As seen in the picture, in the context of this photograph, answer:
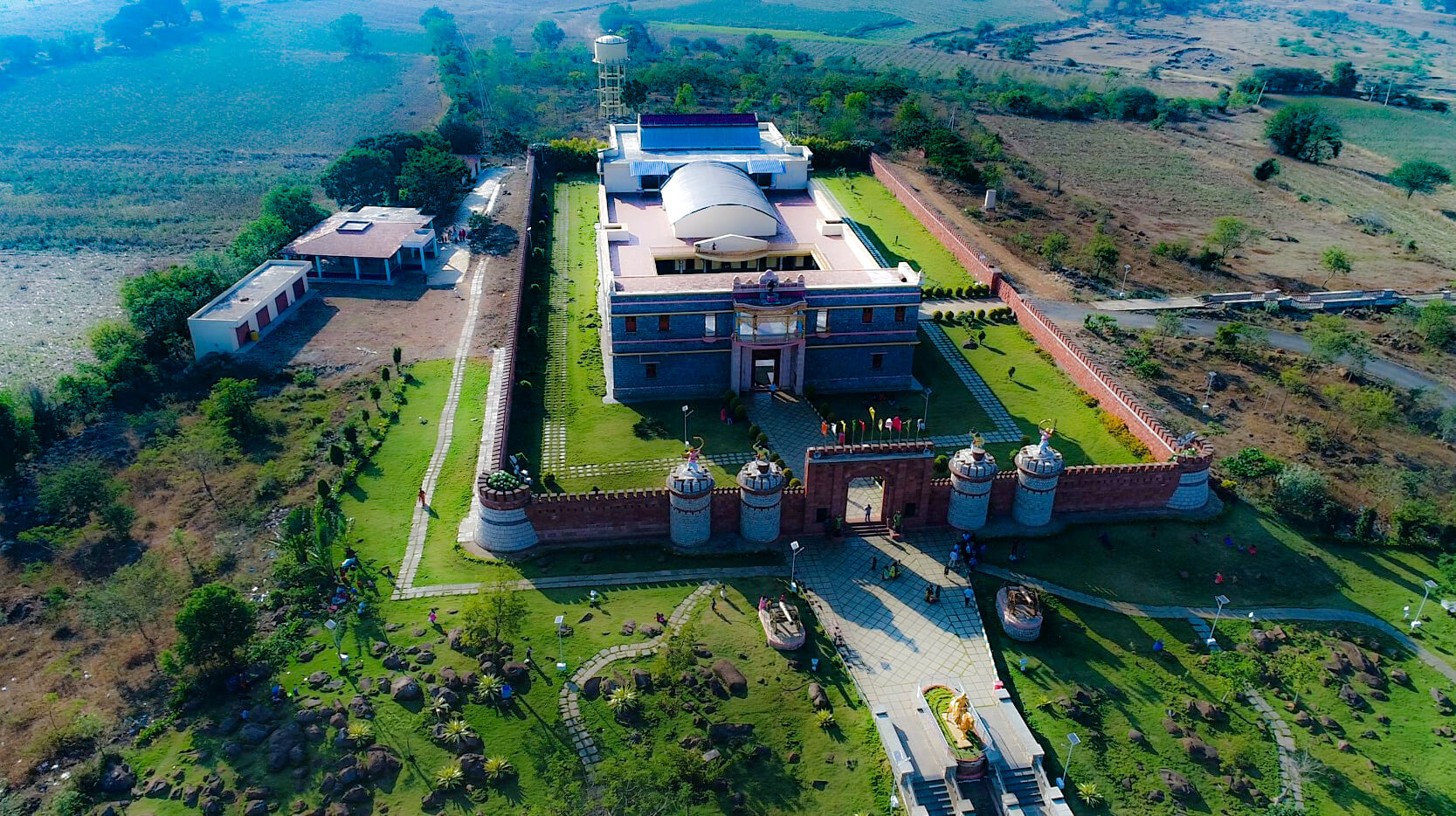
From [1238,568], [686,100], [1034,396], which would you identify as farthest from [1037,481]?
[686,100]

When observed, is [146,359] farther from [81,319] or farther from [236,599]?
[236,599]

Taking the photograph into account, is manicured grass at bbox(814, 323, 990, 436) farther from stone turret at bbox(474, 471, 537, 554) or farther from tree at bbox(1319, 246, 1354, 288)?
tree at bbox(1319, 246, 1354, 288)

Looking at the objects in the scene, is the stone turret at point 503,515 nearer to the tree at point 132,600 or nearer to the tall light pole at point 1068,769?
the tree at point 132,600

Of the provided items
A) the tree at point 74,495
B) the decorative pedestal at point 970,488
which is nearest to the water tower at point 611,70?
the tree at point 74,495

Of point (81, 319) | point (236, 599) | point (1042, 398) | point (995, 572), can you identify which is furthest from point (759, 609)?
point (81, 319)

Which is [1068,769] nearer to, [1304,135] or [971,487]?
[971,487]

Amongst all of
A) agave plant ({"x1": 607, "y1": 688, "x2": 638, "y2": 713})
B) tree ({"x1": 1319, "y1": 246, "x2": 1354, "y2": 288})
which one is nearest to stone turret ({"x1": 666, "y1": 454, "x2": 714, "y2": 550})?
agave plant ({"x1": 607, "y1": 688, "x2": 638, "y2": 713})
